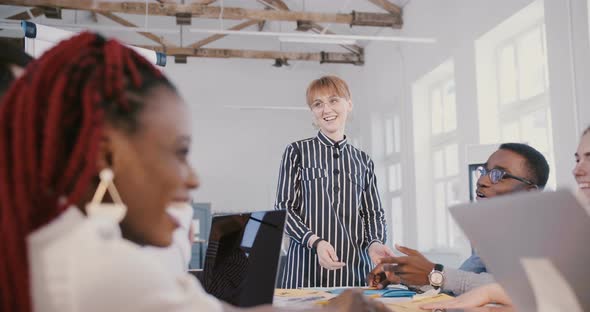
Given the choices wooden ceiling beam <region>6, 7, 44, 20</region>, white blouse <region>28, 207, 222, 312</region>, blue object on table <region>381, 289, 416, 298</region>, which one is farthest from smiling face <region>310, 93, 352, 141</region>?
wooden ceiling beam <region>6, 7, 44, 20</region>

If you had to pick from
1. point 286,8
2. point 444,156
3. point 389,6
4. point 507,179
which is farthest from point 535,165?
point 286,8

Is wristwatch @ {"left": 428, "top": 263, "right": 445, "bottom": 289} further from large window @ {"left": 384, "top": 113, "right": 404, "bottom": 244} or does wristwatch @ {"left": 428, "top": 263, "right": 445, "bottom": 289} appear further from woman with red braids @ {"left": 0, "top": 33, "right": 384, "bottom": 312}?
large window @ {"left": 384, "top": 113, "right": 404, "bottom": 244}

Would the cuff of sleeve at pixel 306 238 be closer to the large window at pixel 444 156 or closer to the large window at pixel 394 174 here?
the large window at pixel 444 156

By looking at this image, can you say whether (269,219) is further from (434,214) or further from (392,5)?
(392,5)

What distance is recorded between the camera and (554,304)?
0.98m

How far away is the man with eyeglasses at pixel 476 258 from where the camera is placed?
1.83 metres

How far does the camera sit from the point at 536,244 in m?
0.88

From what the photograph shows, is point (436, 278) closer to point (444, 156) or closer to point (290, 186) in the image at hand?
point (290, 186)

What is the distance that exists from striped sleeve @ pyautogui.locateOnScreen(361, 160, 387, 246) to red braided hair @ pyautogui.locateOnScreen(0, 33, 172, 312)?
6.77 ft

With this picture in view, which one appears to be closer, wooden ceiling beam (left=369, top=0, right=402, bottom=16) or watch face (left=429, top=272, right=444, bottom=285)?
watch face (left=429, top=272, right=444, bottom=285)

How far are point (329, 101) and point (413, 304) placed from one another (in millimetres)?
1101

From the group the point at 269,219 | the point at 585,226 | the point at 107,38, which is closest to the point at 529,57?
the point at 269,219

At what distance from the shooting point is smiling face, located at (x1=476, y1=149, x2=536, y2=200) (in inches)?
80.4

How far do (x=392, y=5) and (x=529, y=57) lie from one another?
2871 mm
